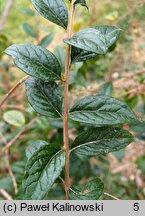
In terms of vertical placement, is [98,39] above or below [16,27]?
below

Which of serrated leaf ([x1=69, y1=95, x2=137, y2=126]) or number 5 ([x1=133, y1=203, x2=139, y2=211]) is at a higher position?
serrated leaf ([x1=69, y1=95, x2=137, y2=126])

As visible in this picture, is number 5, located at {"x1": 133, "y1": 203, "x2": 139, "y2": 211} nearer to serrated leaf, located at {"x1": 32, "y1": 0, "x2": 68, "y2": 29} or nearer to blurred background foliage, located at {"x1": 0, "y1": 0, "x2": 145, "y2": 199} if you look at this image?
blurred background foliage, located at {"x1": 0, "y1": 0, "x2": 145, "y2": 199}

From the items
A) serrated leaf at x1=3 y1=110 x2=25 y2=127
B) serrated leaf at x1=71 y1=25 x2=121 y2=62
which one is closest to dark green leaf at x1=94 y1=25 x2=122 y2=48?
serrated leaf at x1=71 y1=25 x2=121 y2=62

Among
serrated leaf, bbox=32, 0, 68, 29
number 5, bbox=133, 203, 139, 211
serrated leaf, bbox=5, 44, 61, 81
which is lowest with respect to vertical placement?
number 5, bbox=133, 203, 139, 211

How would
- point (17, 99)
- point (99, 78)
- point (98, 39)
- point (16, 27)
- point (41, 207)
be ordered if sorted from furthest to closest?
point (16, 27) < point (99, 78) < point (17, 99) < point (41, 207) < point (98, 39)

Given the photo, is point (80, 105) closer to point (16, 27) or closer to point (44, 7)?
point (44, 7)

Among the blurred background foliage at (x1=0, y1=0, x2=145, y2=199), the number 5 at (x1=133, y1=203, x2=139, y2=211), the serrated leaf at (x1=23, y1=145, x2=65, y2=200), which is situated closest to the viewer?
the serrated leaf at (x1=23, y1=145, x2=65, y2=200)

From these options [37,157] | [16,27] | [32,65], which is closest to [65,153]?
[37,157]
